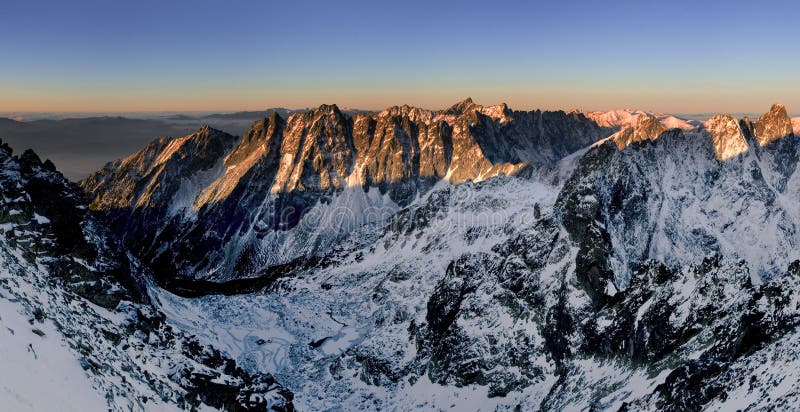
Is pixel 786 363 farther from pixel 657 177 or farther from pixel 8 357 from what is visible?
pixel 657 177

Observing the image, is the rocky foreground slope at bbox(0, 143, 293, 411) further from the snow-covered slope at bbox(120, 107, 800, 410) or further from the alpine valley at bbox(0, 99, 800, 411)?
the snow-covered slope at bbox(120, 107, 800, 410)

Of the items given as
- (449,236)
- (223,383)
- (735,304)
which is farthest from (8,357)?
(449,236)

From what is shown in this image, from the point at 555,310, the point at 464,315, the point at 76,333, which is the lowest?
the point at 464,315

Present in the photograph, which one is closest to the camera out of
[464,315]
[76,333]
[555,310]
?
[76,333]

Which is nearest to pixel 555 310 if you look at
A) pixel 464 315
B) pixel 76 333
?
pixel 464 315

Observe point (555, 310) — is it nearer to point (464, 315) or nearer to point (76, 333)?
point (464, 315)

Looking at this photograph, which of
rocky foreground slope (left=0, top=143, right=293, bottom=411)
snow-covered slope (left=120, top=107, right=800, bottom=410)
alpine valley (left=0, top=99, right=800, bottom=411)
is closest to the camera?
rocky foreground slope (left=0, top=143, right=293, bottom=411)

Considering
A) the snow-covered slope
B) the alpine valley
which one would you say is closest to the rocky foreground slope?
the alpine valley

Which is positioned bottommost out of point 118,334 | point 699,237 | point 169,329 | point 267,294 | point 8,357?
point 267,294

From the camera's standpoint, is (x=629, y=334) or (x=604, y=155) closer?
(x=629, y=334)
